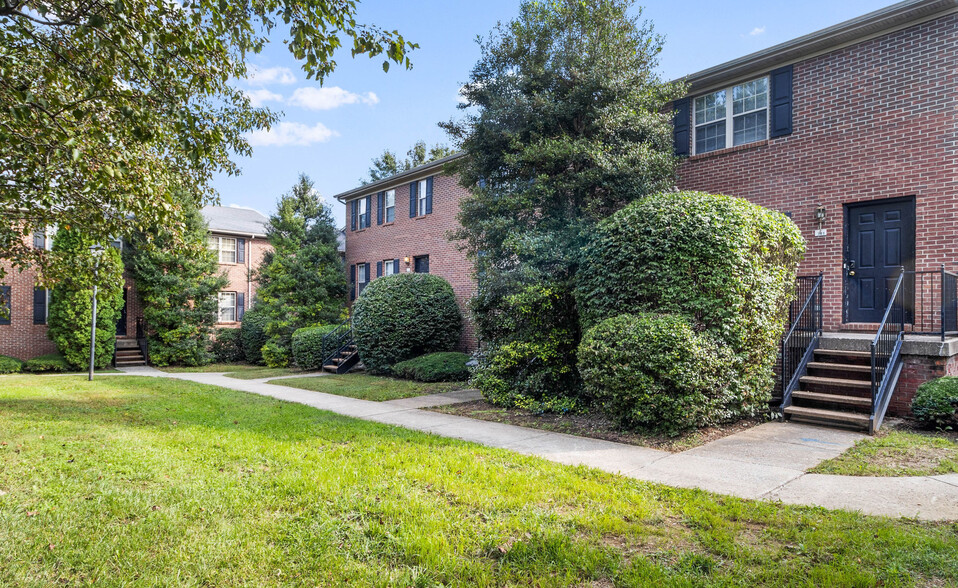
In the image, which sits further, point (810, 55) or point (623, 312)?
point (810, 55)

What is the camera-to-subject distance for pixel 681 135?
35.6 ft

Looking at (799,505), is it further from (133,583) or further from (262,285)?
(262,285)

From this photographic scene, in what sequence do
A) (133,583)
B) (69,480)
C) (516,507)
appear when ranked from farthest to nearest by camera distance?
(69,480)
(516,507)
(133,583)

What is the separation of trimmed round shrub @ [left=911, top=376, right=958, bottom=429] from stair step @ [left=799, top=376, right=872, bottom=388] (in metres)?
0.56

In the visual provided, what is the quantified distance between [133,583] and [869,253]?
10.3 metres

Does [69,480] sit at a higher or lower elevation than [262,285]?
lower

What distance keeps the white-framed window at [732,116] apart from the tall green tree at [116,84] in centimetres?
787

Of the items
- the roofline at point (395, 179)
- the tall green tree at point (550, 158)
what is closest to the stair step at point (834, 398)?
the tall green tree at point (550, 158)

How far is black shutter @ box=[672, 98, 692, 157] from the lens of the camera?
10.8 metres

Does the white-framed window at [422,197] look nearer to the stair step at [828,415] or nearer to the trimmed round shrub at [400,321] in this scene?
the trimmed round shrub at [400,321]

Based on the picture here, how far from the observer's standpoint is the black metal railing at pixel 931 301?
313 inches

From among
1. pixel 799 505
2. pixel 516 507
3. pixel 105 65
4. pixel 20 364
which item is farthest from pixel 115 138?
pixel 20 364

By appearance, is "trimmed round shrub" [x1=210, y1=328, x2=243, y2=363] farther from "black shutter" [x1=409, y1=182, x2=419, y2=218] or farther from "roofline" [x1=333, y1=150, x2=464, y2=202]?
"black shutter" [x1=409, y1=182, x2=419, y2=218]

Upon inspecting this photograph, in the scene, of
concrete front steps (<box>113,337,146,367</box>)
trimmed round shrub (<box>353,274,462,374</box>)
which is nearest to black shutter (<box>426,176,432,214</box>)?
trimmed round shrub (<box>353,274,462,374</box>)
